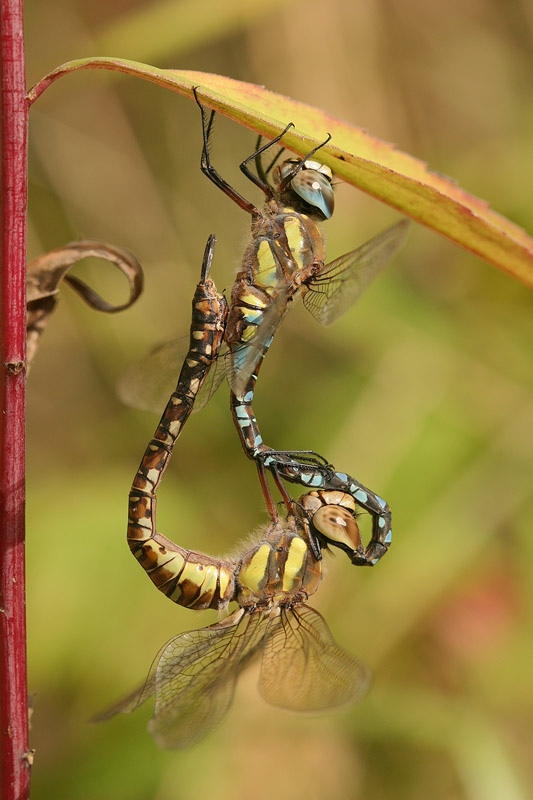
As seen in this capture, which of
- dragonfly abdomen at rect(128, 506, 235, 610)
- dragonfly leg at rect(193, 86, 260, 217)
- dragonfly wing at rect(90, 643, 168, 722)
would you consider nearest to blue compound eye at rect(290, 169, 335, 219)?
dragonfly leg at rect(193, 86, 260, 217)

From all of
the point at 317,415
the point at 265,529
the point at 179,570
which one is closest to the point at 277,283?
the point at 265,529

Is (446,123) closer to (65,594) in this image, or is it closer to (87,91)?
(87,91)

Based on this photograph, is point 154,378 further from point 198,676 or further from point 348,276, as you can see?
point 198,676

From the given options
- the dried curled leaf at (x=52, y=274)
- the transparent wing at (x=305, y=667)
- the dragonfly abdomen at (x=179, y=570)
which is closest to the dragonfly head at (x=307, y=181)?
the dried curled leaf at (x=52, y=274)

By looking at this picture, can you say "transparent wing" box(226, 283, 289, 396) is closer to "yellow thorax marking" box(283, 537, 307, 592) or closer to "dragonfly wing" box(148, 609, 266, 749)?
"yellow thorax marking" box(283, 537, 307, 592)

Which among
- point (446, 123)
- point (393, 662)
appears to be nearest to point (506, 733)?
point (393, 662)

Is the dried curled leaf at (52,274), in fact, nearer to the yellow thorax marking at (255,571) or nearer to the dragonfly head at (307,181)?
the dragonfly head at (307,181)
